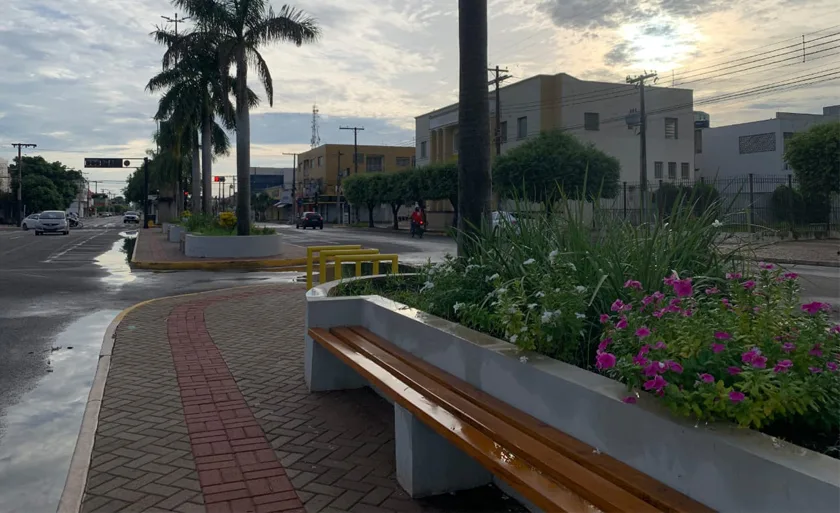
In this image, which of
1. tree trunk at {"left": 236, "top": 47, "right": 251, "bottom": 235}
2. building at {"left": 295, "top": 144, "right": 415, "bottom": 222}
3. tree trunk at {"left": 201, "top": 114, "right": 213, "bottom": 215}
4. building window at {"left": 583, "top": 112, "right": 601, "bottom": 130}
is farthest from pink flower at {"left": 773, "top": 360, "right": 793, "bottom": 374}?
building at {"left": 295, "top": 144, "right": 415, "bottom": 222}

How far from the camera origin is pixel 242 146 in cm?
2372

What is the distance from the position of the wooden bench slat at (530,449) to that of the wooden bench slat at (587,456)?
1.0 inches

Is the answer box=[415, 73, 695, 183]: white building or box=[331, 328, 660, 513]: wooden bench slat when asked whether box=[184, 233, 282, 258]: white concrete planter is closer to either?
box=[331, 328, 660, 513]: wooden bench slat

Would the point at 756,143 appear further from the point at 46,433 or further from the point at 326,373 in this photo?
the point at 46,433

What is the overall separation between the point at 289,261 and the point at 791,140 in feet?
70.9

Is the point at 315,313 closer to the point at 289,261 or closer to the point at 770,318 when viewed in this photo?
the point at 770,318

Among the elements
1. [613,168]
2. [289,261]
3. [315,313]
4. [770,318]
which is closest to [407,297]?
[315,313]

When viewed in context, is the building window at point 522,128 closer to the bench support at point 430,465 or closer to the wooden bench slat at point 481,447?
the wooden bench slat at point 481,447

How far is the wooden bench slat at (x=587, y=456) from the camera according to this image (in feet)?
8.57

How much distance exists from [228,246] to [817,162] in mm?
22491

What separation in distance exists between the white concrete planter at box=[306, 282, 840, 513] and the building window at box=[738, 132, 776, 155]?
2200 inches

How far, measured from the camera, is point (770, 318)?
304cm

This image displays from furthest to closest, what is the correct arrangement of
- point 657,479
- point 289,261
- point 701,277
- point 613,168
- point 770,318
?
point 613,168
point 289,261
point 701,277
point 770,318
point 657,479

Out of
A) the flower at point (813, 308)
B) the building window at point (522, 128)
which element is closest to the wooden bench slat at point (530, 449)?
the flower at point (813, 308)
